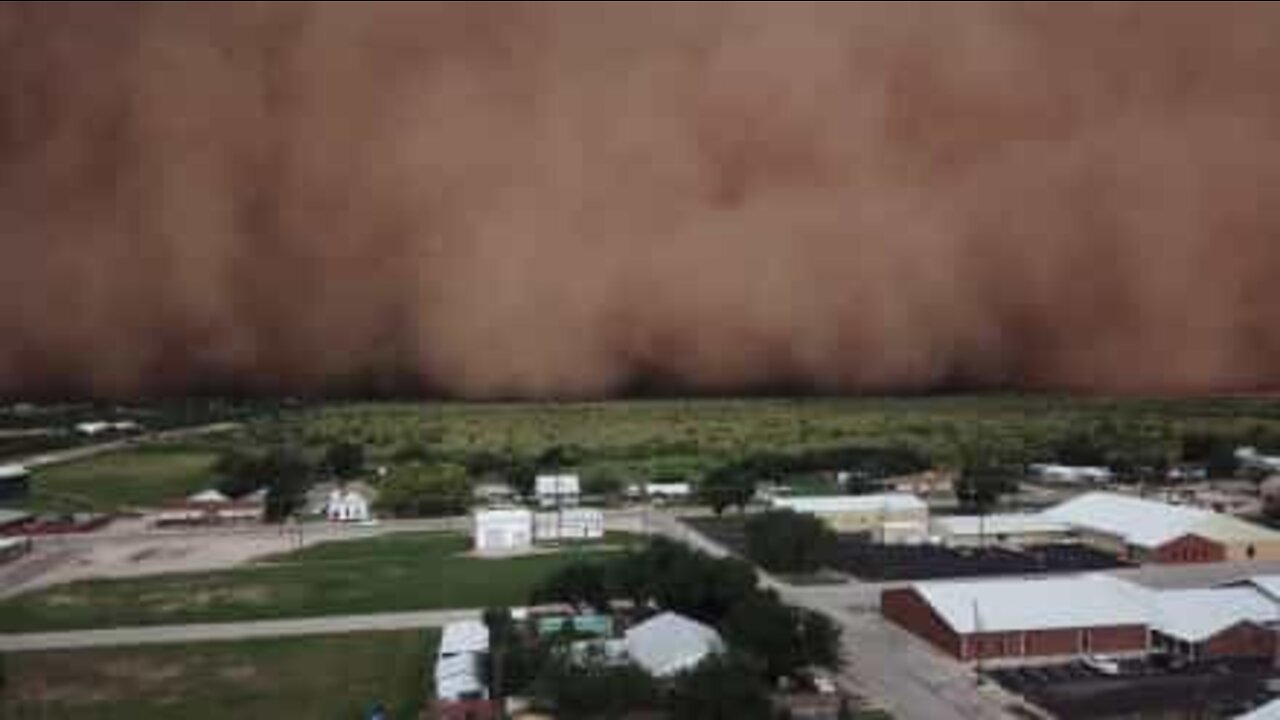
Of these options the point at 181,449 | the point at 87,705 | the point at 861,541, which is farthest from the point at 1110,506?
the point at 181,449

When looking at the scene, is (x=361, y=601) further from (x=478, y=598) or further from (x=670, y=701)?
(x=670, y=701)

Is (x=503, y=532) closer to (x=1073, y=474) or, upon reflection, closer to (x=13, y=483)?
(x=13, y=483)

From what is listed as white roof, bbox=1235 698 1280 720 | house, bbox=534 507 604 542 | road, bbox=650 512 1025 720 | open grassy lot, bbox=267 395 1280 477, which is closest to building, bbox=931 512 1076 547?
road, bbox=650 512 1025 720

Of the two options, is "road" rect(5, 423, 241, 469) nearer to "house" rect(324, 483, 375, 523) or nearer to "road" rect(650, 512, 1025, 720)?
"house" rect(324, 483, 375, 523)

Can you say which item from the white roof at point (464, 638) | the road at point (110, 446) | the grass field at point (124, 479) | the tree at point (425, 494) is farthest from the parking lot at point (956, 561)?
the road at point (110, 446)

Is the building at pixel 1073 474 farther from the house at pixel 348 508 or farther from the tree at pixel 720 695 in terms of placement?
the tree at pixel 720 695
